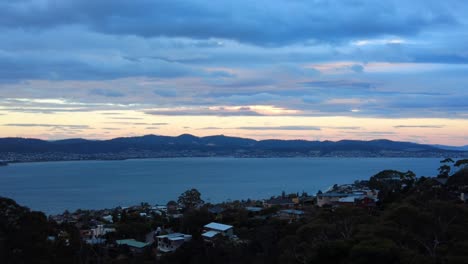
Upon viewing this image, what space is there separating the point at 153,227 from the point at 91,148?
426ft

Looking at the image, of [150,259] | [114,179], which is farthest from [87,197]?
[150,259]

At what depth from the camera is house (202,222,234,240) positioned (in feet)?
60.6

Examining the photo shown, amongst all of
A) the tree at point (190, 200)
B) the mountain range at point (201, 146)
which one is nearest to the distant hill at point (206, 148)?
the mountain range at point (201, 146)

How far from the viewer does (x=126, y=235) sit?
816 inches

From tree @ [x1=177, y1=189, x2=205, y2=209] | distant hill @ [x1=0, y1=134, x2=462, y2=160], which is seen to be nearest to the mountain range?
distant hill @ [x1=0, y1=134, x2=462, y2=160]

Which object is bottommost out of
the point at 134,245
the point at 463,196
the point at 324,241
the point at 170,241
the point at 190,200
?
the point at 134,245

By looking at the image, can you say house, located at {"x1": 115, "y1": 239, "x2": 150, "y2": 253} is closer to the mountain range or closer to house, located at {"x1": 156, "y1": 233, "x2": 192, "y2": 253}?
house, located at {"x1": 156, "y1": 233, "x2": 192, "y2": 253}

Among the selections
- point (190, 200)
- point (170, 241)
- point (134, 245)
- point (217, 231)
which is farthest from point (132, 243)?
point (190, 200)

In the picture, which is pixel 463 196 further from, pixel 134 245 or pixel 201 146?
pixel 201 146

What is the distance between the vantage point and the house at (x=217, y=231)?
18.5 meters

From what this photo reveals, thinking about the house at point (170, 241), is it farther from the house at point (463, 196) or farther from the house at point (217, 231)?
the house at point (463, 196)

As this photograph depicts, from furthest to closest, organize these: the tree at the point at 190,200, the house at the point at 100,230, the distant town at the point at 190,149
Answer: the distant town at the point at 190,149
the tree at the point at 190,200
the house at the point at 100,230

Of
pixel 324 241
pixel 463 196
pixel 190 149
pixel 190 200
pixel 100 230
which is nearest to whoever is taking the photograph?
pixel 324 241

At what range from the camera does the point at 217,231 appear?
1920cm
